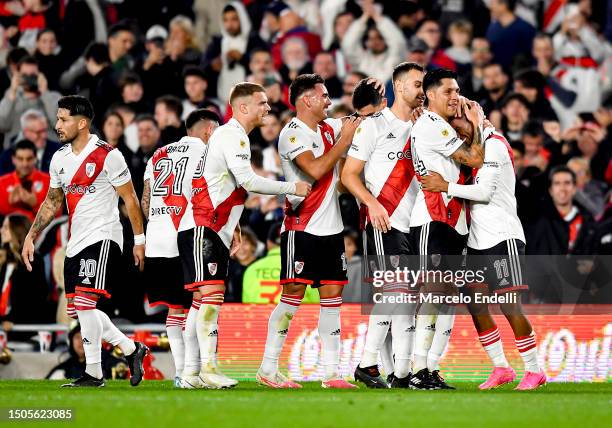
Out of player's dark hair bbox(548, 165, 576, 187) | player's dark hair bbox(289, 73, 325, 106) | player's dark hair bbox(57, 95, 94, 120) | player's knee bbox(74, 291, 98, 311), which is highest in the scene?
player's dark hair bbox(289, 73, 325, 106)

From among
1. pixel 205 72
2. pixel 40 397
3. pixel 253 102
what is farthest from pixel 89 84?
pixel 40 397

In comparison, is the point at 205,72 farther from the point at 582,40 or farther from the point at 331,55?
the point at 582,40

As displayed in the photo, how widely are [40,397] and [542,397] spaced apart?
3.82 m

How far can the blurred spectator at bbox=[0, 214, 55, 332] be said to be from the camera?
1493 cm

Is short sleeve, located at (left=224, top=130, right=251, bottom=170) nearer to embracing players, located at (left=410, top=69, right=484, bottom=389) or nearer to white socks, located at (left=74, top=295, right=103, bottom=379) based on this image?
embracing players, located at (left=410, top=69, right=484, bottom=389)

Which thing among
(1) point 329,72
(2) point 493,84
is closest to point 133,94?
(1) point 329,72

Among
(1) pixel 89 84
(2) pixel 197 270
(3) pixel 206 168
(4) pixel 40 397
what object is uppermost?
(1) pixel 89 84

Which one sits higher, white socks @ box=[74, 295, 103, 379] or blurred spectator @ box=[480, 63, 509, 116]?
blurred spectator @ box=[480, 63, 509, 116]

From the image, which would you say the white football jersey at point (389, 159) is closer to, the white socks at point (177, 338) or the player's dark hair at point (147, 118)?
the white socks at point (177, 338)

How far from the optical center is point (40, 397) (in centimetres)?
987

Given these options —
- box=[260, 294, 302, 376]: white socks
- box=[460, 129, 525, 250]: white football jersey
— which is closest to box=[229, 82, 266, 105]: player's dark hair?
box=[260, 294, 302, 376]: white socks

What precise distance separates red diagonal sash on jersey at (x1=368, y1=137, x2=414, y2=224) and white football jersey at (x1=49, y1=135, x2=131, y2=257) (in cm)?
227

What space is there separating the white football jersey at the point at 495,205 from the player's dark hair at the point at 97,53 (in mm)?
9868

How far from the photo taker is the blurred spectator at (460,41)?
19469 mm
